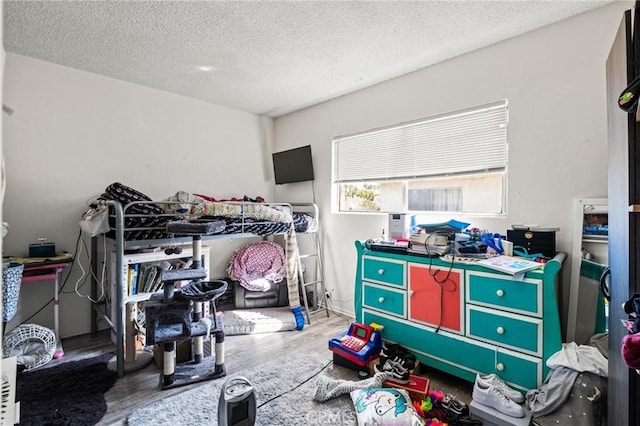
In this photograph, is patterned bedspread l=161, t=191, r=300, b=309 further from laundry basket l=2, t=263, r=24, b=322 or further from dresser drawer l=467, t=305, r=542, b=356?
dresser drawer l=467, t=305, r=542, b=356

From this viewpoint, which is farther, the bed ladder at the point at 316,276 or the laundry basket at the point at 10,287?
the bed ladder at the point at 316,276

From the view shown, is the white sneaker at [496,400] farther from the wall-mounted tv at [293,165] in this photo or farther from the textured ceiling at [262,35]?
the wall-mounted tv at [293,165]

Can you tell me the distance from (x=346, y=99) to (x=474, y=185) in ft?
5.35

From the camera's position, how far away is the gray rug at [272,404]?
182 centimetres

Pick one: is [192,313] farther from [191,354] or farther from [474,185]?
[474,185]

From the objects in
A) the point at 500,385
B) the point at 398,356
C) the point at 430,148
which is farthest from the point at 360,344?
the point at 430,148

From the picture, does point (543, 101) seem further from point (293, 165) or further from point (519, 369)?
point (293, 165)

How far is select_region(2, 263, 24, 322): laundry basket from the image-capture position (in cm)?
208

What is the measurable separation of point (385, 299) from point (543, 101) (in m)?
1.79

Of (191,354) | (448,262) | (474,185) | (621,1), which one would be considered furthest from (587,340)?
(191,354)

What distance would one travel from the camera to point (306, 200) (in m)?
3.96

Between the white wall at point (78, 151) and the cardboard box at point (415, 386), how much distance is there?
2451 millimetres

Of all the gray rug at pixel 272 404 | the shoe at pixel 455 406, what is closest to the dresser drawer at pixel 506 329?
the shoe at pixel 455 406

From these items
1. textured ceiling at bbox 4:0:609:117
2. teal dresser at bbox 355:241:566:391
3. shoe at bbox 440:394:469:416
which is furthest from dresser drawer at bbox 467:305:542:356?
textured ceiling at bbox 4:0:609:117
